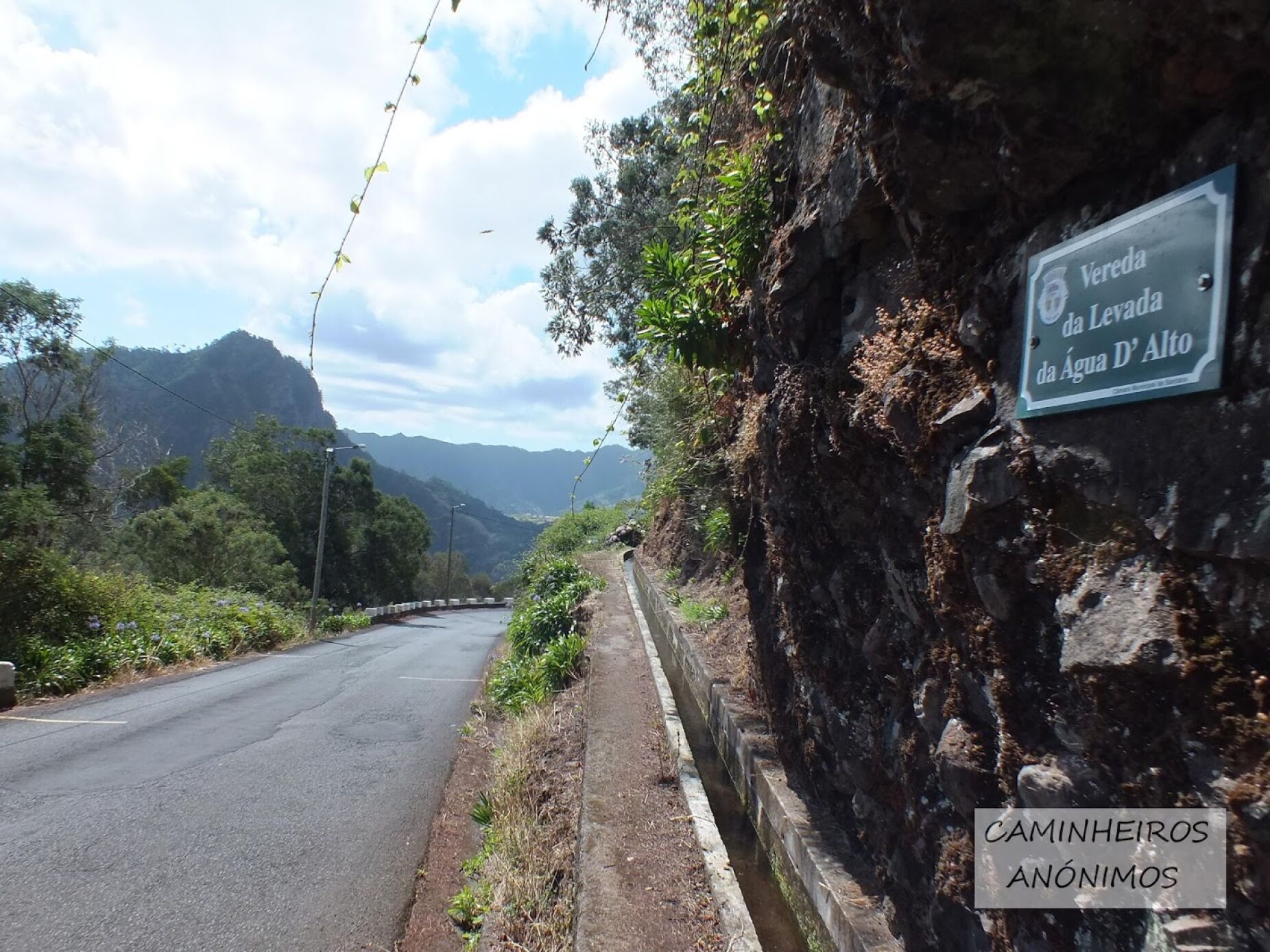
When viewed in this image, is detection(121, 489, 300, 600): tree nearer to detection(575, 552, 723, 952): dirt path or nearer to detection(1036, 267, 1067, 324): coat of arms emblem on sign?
detection(575, 552, 723, 952): dirt path

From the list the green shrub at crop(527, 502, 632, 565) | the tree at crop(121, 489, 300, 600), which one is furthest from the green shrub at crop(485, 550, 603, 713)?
the tree at crop(121, 489, 300, 600)

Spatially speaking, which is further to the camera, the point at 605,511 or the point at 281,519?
Result: the point at 281,519

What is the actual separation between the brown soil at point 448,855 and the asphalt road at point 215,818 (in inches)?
4.5

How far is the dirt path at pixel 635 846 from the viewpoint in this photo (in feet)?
11.3

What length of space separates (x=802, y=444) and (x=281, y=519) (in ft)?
174

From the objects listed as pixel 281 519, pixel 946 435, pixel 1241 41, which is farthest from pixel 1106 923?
pixel 281 519

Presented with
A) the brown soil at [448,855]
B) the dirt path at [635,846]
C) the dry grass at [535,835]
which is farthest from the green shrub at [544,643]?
the dirt path at [635,846]

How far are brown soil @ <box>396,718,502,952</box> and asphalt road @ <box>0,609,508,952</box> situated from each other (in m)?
0.11

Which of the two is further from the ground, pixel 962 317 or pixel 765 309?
pixel 765 309

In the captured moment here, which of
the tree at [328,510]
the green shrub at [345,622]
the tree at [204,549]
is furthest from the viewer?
the tree at [328,510]

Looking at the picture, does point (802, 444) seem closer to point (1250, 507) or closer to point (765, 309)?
point (765, 309)

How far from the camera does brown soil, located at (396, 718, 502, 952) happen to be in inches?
197

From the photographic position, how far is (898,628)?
9.83ft

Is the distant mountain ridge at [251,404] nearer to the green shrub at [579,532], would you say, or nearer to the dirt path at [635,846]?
the green shrub at [579,532]
